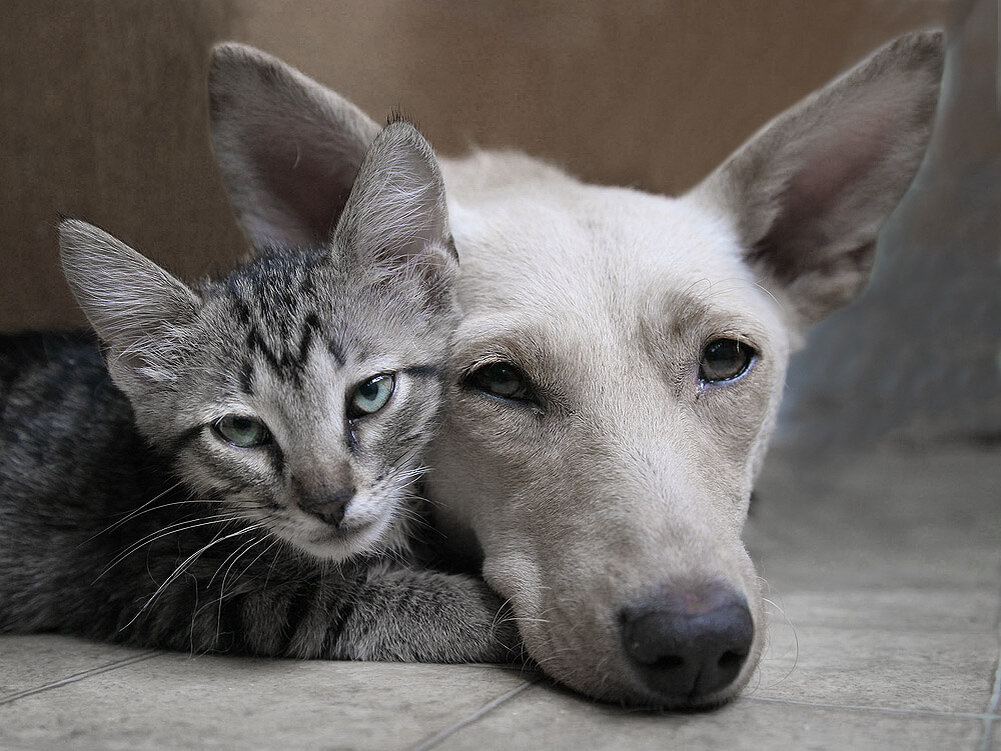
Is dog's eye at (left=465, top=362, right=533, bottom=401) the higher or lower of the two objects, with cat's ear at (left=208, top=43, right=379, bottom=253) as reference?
lower

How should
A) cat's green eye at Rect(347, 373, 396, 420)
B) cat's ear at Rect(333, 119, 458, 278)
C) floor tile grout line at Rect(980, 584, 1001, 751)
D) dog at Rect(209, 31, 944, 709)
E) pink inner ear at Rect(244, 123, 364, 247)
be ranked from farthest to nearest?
pink inner ear at Rect(244, 123, 364, 247) → cat's ear at Rect(333, 119, 458, 278) → cat's green eye at Rect(347, 373, 396, 420) → dog at Rect(209, 31, 944, 709) → floor tile grout line at Rect(980, 584, 1001, 751)

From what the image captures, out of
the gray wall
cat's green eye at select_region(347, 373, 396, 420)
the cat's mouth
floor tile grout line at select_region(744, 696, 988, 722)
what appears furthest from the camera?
the gray wall

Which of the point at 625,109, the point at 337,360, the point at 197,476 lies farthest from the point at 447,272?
the point at 625,109

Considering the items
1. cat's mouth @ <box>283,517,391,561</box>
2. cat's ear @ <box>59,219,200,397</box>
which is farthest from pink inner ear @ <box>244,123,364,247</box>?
cat's mouth @ <box>283,517,391,561</box>

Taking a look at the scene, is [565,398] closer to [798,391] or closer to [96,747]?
[96,747]

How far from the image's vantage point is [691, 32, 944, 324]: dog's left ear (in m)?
2.35

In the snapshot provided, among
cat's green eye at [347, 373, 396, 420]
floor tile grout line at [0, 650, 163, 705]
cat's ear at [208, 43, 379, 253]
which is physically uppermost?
cat's ear at [208, 43, 379, 253]

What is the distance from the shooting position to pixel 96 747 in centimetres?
141

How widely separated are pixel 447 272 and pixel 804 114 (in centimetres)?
98

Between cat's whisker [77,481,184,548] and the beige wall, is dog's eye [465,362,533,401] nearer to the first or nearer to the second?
cat's whisker [77,481,184,548]

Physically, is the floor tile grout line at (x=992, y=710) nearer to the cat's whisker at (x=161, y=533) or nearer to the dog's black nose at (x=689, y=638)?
the dog's black nose at (x=689, y=638)

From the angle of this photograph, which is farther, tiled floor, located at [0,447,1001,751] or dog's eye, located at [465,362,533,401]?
dog's eye, located at [465,362,533,401]

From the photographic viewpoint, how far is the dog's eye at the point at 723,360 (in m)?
2.05

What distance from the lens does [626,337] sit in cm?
197
